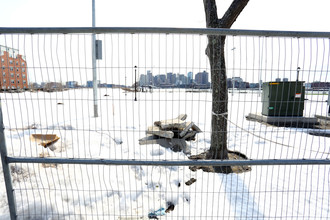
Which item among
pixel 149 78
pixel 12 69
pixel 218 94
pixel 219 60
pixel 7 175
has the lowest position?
pixel 7 175

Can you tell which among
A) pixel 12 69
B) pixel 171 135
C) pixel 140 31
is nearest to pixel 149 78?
pixel 140 31

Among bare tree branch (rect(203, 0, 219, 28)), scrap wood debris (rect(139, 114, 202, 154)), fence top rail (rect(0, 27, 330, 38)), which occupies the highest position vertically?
bare tree branch (rect(203, 0, 219, 28))

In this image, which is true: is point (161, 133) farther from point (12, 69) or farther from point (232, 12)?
point (12, 69)

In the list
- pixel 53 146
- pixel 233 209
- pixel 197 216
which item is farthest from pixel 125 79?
pixel 53 146

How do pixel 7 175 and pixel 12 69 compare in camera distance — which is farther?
pixel 12 69

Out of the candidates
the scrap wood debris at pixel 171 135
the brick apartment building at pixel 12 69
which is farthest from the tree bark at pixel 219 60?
the brick apartment building at pixel 12 69

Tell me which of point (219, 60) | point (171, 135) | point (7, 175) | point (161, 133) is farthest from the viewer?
point (161, 133)

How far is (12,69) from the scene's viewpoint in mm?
2541

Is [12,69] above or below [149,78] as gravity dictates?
above

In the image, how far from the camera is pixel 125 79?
99.7 inches

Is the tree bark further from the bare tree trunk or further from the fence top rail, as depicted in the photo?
the fence top rail

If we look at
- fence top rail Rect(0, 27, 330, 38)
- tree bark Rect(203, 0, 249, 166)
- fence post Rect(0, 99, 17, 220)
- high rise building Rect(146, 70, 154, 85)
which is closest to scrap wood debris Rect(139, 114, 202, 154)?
tree bark Rect(203, 0, 249, 166)

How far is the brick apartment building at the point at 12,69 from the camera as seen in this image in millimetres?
2359

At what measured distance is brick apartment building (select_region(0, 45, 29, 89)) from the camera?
7.74ft
